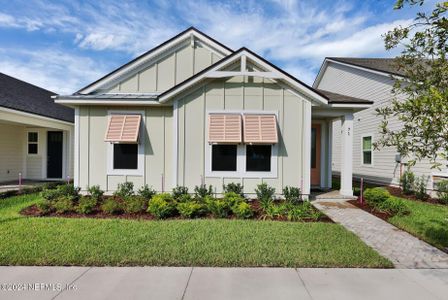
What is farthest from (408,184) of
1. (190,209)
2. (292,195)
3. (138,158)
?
(138,158)

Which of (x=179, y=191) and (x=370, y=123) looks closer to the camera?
(x=179, y=191)

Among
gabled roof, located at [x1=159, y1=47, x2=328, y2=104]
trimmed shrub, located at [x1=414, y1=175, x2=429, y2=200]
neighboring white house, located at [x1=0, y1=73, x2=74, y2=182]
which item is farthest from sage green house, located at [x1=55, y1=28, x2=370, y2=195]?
neighboring white house, located at [x1=0, y1=73, x2=74, y2=182]

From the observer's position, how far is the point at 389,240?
540cm

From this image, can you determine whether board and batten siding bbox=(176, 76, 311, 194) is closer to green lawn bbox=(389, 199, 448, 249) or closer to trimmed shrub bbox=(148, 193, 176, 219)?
trimmed shrub bbox=(148, 193, 176, 219)

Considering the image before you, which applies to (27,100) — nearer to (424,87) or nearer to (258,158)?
(258,158)

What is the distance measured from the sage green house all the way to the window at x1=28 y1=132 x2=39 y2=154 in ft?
20.7

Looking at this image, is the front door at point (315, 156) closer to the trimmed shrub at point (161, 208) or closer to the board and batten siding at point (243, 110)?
the board and batten siding at point (243, 110)

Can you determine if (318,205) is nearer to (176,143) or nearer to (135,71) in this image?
(176,143)

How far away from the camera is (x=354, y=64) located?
1456 centimetres

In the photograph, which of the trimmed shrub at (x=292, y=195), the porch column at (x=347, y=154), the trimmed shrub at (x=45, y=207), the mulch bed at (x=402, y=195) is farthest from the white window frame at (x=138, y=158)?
the mulch bed at (x=402, y=195)

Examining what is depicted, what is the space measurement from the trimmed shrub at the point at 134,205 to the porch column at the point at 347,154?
7075mm

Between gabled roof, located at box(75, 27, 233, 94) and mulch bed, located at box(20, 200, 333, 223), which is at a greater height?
gabled roof, located at box(75, 27, 233, 94)

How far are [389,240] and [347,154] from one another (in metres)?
4.25

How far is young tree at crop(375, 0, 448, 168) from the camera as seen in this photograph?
2.77 metres
